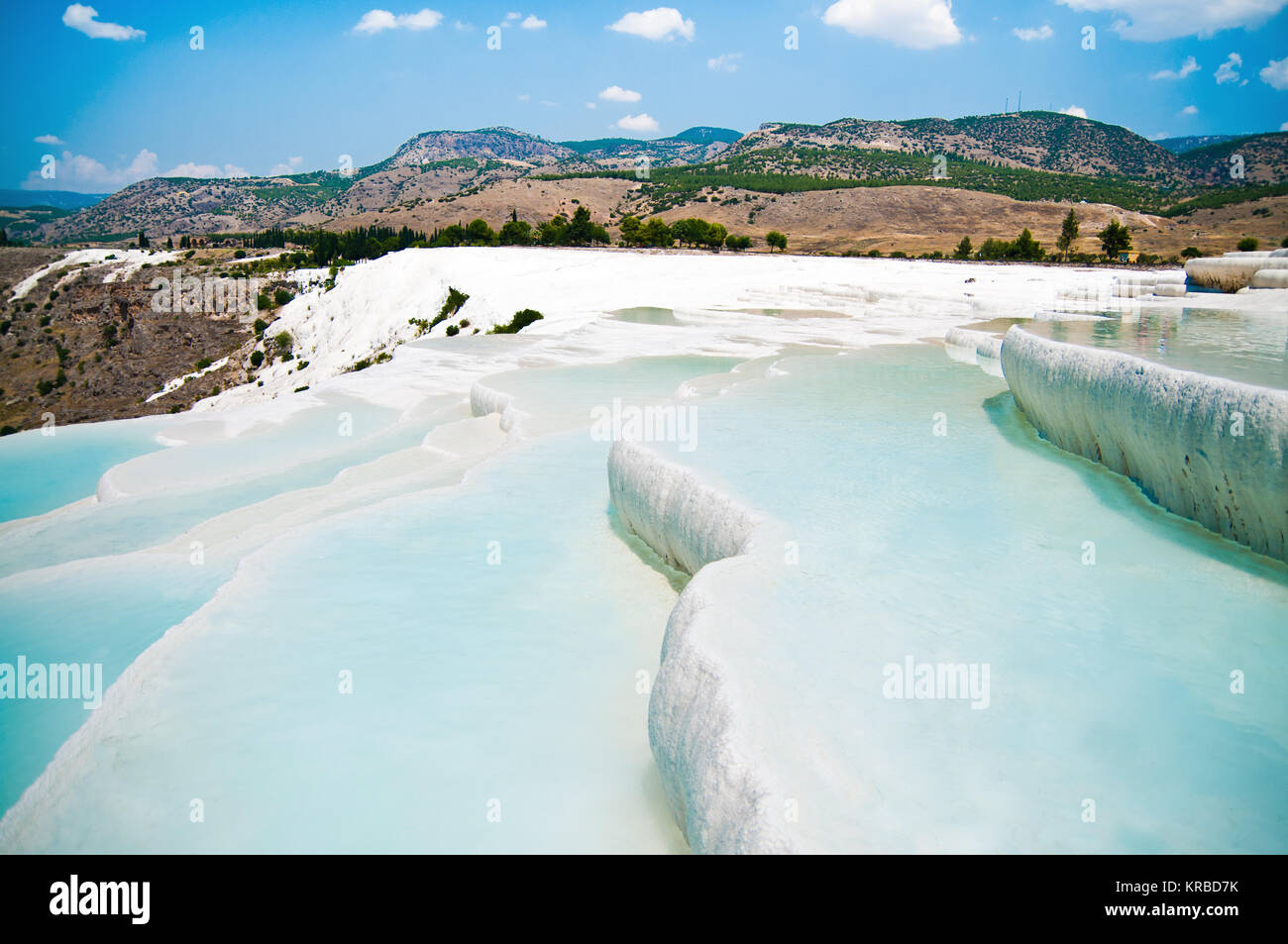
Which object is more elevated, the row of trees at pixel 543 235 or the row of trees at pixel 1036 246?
the row of trees at pixel 543 235

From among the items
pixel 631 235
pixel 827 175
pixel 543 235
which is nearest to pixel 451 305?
pixel 543 235

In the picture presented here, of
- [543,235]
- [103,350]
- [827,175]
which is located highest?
[827,175]

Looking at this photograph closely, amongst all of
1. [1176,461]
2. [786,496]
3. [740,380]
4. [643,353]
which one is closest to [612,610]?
[786,496]

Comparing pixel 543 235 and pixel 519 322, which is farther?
pixel 543 235

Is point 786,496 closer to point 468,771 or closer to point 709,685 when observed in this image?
point 709,685

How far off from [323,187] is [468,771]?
187195mm

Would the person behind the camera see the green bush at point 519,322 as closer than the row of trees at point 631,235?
Yes

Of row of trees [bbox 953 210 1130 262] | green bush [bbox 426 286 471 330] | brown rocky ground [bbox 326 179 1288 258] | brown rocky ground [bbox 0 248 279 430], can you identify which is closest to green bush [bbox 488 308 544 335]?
green bush [bbox 426 286 471 330]

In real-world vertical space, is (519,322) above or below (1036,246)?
below

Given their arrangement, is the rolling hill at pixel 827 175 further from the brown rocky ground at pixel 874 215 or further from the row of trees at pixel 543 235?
the row of trees at pixel 543 235

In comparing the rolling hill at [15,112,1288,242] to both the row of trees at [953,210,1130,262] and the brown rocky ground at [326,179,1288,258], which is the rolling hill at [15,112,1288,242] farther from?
the row of trees at [953,210,1130,262]

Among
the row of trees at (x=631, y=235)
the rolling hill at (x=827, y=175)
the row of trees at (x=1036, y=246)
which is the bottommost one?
the row of trees at (x=1036, y=246)

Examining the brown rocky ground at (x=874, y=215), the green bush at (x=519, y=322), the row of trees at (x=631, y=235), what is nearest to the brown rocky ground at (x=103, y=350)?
the row of trees at (x=631, y=235)

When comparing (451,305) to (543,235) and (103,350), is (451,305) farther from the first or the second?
(103,350)
